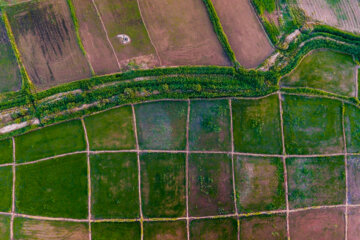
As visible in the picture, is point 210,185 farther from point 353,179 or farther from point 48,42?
point 48,42

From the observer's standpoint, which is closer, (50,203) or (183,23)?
(50,203)

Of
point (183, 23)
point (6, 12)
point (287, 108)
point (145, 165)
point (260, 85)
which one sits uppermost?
point (6, 12)

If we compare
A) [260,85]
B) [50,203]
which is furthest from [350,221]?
[50,203]

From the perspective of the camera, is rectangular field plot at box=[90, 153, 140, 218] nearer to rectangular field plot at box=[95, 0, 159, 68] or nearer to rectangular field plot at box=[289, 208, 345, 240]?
rectangular field plot at box=[95, 0, 159, 68]

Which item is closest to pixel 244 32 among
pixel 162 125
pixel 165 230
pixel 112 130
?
pixel 162 125

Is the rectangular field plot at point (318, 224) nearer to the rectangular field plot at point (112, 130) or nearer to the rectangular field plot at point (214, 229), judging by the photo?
the rectangular field plot at point (214, 229)

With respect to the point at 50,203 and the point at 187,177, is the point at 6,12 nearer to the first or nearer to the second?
the point at 50,203

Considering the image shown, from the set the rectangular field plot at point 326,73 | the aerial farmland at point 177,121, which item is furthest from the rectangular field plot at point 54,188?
the rectangular field plot at point 326,73
